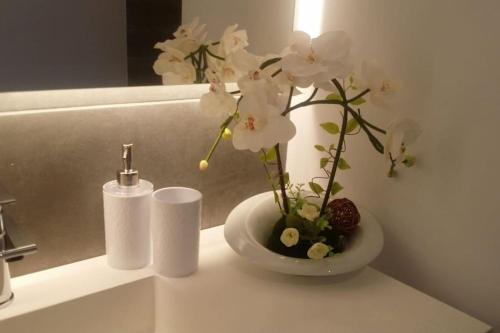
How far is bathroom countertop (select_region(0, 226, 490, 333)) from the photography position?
0.65 meters

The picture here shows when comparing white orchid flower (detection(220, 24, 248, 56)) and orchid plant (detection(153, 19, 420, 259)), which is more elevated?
white orchid flower (detection(220, 24, 248, 56))

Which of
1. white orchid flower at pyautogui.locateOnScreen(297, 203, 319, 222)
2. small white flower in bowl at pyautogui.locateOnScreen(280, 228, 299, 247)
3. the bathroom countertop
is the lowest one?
the bathroom countertop

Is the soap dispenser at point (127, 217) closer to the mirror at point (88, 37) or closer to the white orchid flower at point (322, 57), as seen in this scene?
the mirror at point (88, 37)

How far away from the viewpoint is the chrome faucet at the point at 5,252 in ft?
1.94

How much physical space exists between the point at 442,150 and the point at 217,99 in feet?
1.19

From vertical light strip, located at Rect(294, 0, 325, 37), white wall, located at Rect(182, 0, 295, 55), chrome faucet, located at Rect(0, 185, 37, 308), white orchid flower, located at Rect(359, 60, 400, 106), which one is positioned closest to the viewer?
chrome faucet, located at Rect(0, 185, 37, 308)

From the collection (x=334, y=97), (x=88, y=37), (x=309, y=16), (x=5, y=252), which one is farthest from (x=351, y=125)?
(x=5, y=252)

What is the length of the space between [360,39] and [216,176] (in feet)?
1.23

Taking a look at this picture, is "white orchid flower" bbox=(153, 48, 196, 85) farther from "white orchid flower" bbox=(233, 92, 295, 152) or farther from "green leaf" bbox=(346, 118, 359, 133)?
"green leaf" bbox=(346, 118, 359, 133)

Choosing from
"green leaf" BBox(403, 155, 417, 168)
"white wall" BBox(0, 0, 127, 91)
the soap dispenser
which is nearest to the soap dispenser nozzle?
the soap dispenser

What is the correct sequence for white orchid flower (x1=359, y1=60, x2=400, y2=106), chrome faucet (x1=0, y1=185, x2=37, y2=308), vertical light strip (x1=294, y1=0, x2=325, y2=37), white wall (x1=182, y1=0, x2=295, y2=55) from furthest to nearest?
1. vertical light strip (x1=294, y1=0, x2=325, y2=37)
2. white wall (x1=182, y1=0, x2=295, y2=55)
3. white orchid flower (x1=359, y1=60, x2=400, y2=106)
4. chrome faucet (x1=0, y1=185, x2=37, y2=308)

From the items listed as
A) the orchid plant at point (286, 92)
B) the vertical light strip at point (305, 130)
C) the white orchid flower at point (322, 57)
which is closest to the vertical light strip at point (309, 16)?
the vertical light strip at point (305, 130)

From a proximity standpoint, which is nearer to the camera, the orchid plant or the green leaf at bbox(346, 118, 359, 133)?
the orchid plant

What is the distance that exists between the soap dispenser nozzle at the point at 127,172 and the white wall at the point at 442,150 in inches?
16.4
